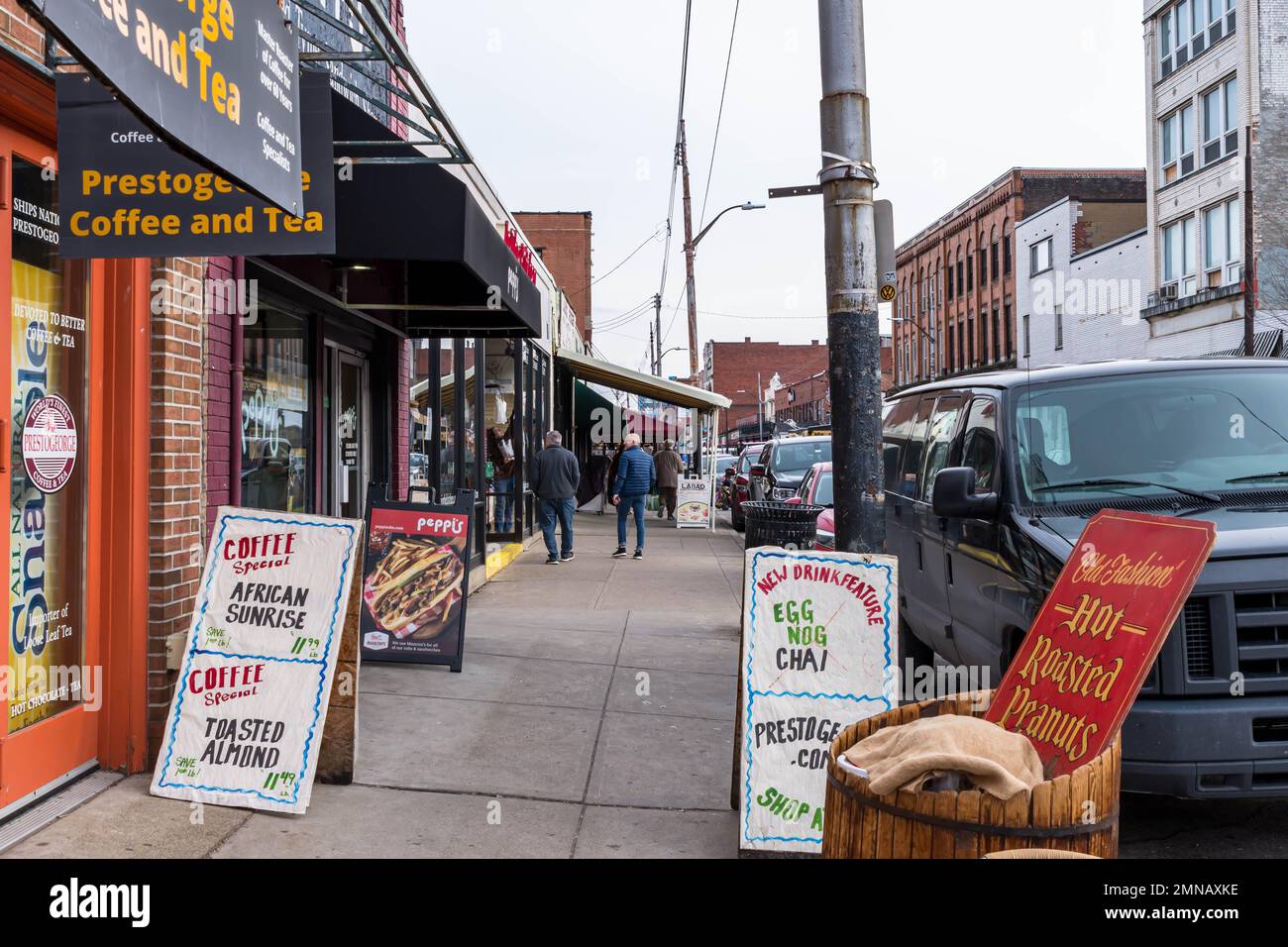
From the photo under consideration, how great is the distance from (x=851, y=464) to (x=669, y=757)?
1806 millimetres

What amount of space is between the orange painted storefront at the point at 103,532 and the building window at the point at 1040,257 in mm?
43336

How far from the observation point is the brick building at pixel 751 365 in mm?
109938

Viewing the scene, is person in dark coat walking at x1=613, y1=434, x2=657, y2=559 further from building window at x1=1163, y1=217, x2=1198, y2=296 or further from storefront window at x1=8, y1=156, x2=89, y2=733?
building window at x1=1163, y1=217, x2=1198, y2=296

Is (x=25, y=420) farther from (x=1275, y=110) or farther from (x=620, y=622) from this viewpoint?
(x=1275, y=110)

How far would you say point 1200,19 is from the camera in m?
31.5

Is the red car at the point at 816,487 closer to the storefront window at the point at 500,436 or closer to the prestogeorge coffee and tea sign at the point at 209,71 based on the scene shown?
the storefront window at the point at 500,436

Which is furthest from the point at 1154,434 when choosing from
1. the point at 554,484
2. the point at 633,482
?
the point at 633,482

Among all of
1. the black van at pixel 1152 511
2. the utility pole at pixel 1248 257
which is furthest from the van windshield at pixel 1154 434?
the utility pole at pixel 1248 257

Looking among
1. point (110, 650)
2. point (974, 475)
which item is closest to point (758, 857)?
point (974, 475)

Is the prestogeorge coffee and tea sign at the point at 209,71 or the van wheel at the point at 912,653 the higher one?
the prestogeorge coffee and tea sign at the point at 209,71

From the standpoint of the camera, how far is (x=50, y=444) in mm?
4332

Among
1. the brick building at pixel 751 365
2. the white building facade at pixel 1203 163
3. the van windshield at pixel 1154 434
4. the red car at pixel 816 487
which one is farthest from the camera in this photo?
the brick building at pixel 751 365

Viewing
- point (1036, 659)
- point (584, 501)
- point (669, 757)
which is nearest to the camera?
point (1036, 659)

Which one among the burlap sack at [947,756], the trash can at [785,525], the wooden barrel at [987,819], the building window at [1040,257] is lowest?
the wooden barrel at [987,819]
